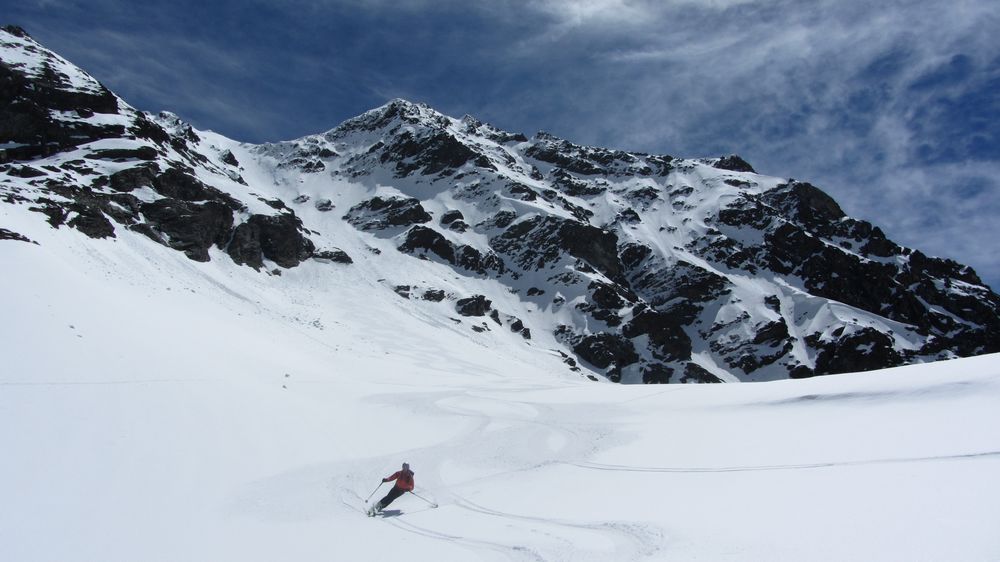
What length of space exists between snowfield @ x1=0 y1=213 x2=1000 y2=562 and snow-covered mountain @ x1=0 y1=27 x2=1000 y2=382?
78.5 feet

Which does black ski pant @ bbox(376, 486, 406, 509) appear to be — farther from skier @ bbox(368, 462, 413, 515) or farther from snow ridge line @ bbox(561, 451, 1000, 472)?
snow ridge line @ bbox(561, 451, 1000, 472)

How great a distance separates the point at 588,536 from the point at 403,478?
3991 mm

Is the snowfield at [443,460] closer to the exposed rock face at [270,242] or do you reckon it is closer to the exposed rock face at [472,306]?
the exposed rock face at [270,242]

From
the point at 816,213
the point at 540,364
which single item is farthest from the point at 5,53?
the point at 816,213

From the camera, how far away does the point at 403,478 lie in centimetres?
1088

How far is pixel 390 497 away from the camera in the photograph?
34.4 feet

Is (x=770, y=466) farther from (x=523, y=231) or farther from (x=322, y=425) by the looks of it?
(x=523, y=231)

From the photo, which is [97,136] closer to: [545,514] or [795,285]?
[545,514]

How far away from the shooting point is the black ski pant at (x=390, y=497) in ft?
33.6

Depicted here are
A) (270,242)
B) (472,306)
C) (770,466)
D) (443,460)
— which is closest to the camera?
(770,466)

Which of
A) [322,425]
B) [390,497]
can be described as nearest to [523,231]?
[322,425]

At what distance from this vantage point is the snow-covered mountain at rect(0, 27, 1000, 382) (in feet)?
204

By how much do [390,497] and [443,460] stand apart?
154 inches

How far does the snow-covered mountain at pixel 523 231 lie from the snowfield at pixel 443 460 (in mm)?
23912
